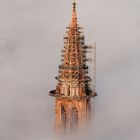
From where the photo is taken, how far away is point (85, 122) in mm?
124875

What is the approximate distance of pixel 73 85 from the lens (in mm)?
120688

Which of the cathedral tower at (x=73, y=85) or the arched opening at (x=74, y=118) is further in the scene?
the arched opening at (x=74, y=118)

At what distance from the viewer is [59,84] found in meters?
122

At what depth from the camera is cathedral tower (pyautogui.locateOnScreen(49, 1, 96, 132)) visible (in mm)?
120250

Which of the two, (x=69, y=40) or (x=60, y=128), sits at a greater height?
(x=69, y=40)

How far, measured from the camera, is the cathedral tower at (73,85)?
120250 mm

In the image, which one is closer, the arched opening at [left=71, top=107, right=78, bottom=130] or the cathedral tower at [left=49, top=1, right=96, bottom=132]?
the cathedral tower at [left=49, top=1, right=96, bottom=132]

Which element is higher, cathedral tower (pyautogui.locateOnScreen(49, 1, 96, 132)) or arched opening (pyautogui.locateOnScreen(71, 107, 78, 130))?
cathedral tower (pyautogui.locateOnScreen(49, 1, 96, 132))

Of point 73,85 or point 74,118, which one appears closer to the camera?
point 73,85

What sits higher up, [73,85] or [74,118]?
[73,85]

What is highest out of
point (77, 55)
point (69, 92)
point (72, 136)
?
point (77, 55)

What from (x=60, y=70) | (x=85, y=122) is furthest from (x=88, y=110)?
(x=60, y=70)

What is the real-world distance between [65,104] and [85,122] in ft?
21.5

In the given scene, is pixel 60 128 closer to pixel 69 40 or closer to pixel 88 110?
pixel 88 110
